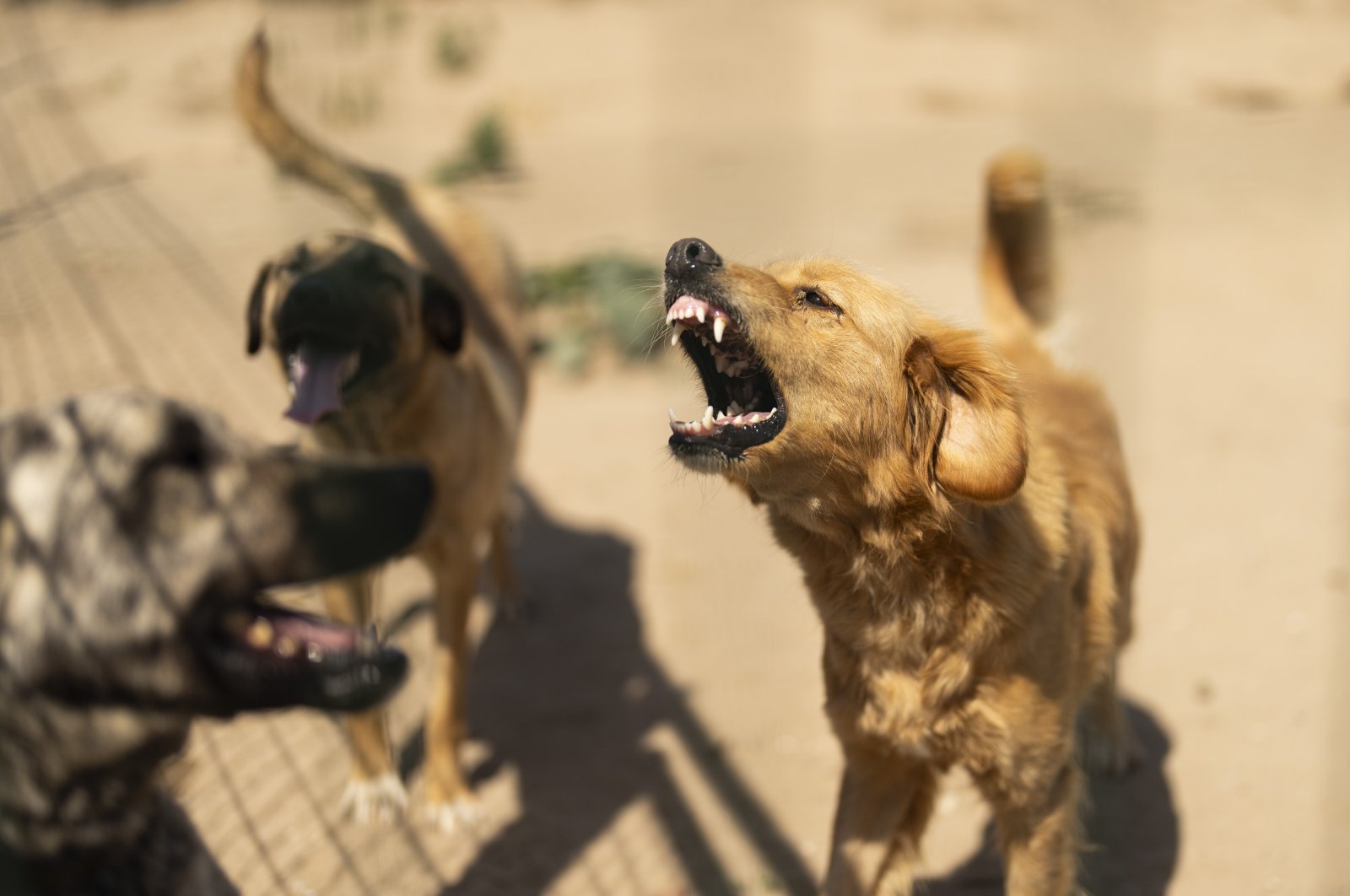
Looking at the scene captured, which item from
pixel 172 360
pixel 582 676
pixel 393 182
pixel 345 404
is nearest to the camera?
pixel 345 404

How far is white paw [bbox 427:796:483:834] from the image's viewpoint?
3928mm

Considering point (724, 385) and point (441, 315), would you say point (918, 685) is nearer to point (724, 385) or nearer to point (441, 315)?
point (724, 385)

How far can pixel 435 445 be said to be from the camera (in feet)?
12.7

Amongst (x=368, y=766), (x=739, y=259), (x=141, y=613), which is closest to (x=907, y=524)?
(x=141, y=613)

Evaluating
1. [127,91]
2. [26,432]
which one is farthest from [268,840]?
[127,91]

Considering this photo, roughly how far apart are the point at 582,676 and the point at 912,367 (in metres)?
2.59

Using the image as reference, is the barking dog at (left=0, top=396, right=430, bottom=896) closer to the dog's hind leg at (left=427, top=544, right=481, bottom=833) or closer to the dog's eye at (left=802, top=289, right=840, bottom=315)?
the dog's eye at (left=802, top=289, right=840, bottom=315)

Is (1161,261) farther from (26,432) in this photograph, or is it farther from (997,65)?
(26,432)

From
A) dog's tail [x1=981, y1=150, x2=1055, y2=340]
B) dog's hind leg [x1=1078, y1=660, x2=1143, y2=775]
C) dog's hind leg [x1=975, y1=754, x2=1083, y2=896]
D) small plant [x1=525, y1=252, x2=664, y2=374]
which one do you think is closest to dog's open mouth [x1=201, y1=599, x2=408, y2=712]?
dog's hind leg [x1=975, y1=754, x2=1083, y2=896]

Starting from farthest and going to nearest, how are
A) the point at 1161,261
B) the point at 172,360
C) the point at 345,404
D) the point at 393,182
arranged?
the point at 1161,261
the point at 172,360
the point at 393,182
the point at 345,404

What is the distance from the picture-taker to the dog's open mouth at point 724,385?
258 centimetres

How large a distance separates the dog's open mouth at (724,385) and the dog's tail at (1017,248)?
1.30 metres

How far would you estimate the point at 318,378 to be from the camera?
348 centimetres

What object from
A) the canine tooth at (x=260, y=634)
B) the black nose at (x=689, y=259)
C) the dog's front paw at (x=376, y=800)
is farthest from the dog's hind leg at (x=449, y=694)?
the canine tooth at (x=260, y=634)
